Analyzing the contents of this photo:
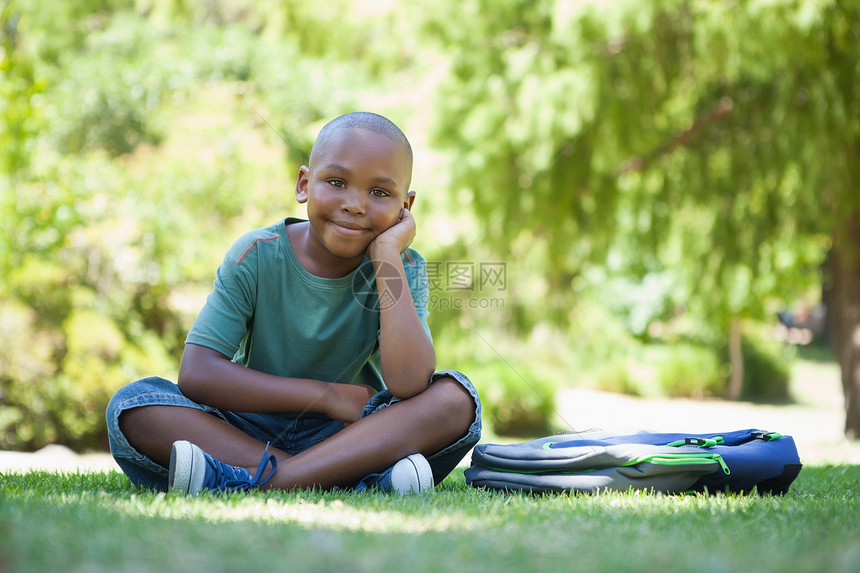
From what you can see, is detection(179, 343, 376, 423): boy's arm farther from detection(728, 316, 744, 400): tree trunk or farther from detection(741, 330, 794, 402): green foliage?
detection(741, 330, 794, 402): green foliage

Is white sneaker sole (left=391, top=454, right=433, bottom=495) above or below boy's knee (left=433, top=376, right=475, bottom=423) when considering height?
below

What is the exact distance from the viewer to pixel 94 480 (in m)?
2.46

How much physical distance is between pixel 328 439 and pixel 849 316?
5.05m

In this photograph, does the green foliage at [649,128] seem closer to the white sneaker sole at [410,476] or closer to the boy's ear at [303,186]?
the boy's ear at [303,186]

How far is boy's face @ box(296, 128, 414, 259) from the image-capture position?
2.45 metres

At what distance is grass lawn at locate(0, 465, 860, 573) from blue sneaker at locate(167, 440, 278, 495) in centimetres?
7

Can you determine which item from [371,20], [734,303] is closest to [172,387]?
[371,20]

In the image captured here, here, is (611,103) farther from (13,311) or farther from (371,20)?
(13,311)

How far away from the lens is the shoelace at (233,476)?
2.07m

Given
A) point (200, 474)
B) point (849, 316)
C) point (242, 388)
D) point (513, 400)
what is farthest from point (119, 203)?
point (849, 316)

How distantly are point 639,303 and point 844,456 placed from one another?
30.4 feet

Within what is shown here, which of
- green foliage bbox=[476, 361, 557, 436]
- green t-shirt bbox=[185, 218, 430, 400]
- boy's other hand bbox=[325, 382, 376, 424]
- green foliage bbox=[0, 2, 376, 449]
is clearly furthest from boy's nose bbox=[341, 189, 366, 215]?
green foliage bbox=[476, 361, 557, 436]

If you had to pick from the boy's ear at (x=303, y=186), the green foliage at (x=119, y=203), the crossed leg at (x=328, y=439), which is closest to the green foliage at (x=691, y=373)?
the green foliage at (x=119, y=203)

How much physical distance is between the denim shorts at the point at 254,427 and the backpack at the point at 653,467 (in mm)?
149
